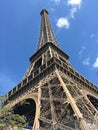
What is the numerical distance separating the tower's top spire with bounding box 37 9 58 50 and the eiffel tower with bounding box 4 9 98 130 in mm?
4638

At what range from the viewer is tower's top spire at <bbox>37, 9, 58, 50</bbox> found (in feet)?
171

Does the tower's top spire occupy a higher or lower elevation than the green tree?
higher

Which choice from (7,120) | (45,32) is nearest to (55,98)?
(7,120)

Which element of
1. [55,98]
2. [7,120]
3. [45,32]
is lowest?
[7,120]

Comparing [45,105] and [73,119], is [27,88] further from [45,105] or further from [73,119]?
[73,119]

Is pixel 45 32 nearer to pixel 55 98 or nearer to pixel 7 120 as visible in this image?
pixel 55 98

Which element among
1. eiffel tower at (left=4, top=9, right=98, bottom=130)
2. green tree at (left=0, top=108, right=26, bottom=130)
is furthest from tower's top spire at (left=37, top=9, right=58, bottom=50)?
green tree at (left=0, top=108, right=26, bottom=130)

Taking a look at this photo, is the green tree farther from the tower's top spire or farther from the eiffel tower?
the tower's top spire

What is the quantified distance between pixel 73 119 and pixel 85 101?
21.6ft

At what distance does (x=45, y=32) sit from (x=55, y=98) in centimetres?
3085

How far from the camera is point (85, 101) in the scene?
28.3 metres

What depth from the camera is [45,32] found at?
56344 millimetres

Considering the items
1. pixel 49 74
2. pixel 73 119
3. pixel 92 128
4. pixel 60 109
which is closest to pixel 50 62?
pixel 49 74

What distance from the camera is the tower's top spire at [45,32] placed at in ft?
171
